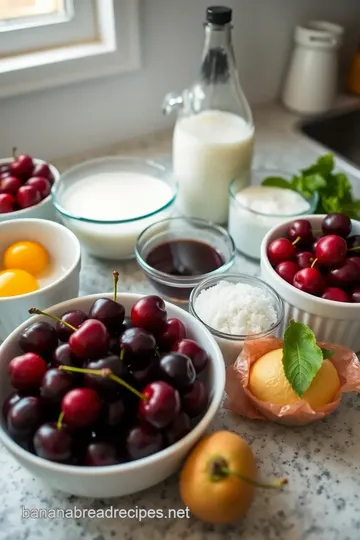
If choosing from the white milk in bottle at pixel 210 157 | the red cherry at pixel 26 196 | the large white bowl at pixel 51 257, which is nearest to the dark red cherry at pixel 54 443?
the large white bowl at pixel 51 257

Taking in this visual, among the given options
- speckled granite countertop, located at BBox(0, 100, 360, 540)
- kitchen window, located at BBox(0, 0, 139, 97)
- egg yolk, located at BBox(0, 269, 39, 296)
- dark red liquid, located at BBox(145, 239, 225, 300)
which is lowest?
speckled granite countertop, located at BBox(0, 100, 360, 540)

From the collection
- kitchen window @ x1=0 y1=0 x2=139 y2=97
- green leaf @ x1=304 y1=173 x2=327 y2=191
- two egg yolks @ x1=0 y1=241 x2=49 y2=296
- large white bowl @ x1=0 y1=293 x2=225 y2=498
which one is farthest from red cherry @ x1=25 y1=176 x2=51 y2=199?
green leaf @ x1=304 y1=173 x2=327 y2=191

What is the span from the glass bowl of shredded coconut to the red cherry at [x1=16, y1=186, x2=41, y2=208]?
0.30m

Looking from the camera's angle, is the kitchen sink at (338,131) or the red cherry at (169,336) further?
the kitchen sink at (338,131)

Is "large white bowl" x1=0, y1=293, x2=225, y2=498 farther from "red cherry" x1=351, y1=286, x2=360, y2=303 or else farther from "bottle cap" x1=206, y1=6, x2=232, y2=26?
"bottle cap" x1=206, y1=6, x2=232, y2=26

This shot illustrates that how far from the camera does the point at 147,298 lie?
2.17 feet

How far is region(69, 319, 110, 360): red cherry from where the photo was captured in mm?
597

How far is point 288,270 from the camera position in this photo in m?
0.76

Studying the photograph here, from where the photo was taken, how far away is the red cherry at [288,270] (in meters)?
0.76

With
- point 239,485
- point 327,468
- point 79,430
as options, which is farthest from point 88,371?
point 327,468

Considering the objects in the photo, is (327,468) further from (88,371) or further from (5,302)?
(5,302)

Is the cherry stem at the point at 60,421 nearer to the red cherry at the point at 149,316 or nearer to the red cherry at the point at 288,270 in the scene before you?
the red cherry at the point at 149,316

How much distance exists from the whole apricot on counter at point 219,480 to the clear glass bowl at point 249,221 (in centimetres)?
42

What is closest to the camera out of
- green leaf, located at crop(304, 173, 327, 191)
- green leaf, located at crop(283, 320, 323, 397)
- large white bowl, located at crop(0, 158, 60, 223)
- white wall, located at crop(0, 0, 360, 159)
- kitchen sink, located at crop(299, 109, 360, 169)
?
green leaf, located at crop(283, 320, 323, 397)
